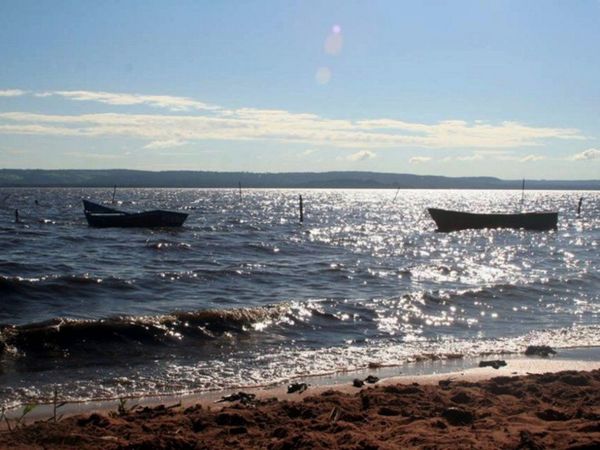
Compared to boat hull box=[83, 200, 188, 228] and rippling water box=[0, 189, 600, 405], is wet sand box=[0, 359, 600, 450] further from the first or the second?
boat hull box=[83, 200, 188, 228]

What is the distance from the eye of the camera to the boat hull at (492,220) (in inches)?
2087

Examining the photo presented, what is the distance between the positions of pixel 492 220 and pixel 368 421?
47333mm

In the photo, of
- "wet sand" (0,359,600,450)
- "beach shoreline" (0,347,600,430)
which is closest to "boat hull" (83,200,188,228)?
"beach shoreline" (0,347,600,430)

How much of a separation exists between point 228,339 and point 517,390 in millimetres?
6695

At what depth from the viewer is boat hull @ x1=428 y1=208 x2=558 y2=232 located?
53000mm

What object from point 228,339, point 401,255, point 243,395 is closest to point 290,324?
point 228,339

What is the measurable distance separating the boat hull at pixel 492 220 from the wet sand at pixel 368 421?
44.1 m

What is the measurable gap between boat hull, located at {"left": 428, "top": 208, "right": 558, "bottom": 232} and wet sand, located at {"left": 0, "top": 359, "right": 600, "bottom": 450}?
4409 centimetres

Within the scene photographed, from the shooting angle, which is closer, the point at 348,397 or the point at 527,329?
the point at 348,397

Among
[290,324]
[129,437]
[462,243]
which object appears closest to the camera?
[129,437]

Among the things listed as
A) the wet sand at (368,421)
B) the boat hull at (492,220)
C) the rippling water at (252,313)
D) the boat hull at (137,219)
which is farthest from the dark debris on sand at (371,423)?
the boat hull at (492,220)

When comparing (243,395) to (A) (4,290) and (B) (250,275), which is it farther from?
(B) (250,275)

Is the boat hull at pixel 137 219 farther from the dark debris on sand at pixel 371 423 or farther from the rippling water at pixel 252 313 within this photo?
the dark debris on sand at pixel 371 423

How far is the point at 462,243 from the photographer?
43.9 meters
